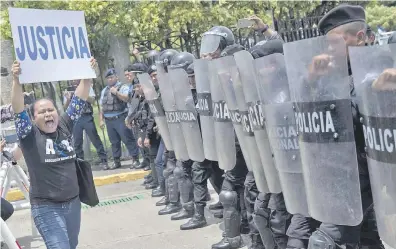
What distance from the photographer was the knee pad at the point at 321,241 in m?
2.80

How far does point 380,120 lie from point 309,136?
1.63 ft

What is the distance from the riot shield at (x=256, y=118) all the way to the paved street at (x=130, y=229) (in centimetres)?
182

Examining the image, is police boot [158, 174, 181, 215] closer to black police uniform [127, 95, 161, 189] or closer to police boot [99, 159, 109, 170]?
black police uniform [127, 95, 161, 189]

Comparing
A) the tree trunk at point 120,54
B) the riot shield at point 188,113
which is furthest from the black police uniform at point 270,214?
the tree trunk at point 120,54

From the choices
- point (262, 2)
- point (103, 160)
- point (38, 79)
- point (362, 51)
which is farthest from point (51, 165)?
point (262, 2)

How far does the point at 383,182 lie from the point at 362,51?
571mm

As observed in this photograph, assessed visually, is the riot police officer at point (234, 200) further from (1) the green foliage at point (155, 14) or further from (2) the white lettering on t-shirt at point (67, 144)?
(1) the green foliage at point (155, 14)

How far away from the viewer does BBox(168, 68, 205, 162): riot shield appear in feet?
17.6

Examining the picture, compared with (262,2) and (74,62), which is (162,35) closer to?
(262,2)

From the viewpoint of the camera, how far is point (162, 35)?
1018 cm

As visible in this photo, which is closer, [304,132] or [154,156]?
[304,132]

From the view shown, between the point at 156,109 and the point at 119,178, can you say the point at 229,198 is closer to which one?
the point at 156,109

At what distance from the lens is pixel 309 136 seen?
2760 millimetres

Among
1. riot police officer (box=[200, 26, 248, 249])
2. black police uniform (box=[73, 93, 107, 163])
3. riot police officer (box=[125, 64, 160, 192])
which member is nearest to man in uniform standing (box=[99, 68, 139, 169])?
black police uniform (box=[73, 93, 107, 163])
